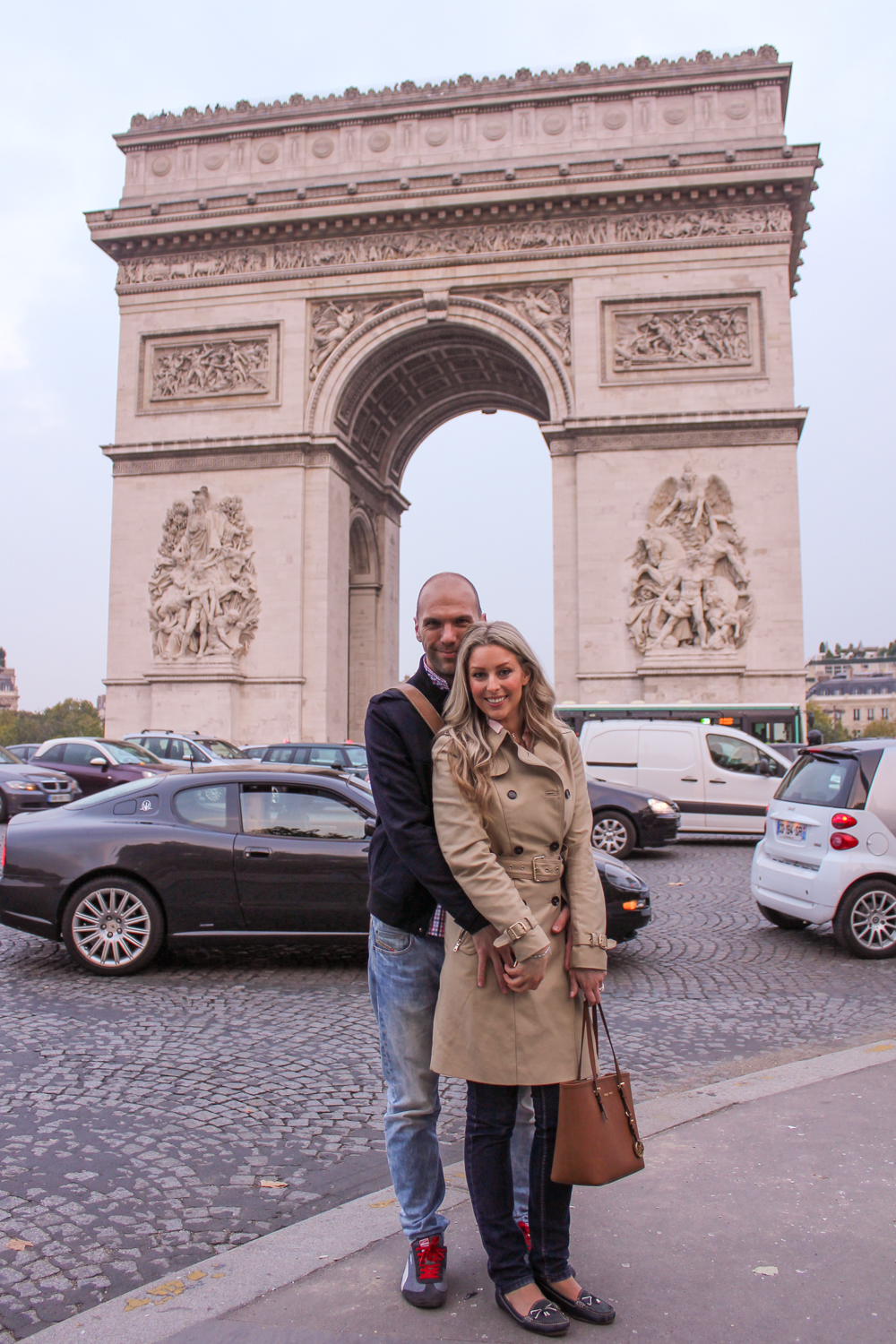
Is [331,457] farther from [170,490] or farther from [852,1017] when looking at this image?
[852,1017]

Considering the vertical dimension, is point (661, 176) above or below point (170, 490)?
above

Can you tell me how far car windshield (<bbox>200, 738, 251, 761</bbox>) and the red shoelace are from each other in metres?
16.9

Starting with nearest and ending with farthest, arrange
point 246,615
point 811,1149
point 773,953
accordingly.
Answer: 1. point 811,1149
2. point 773,953
3. point 246,615

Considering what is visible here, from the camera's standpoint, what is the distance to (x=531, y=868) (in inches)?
107

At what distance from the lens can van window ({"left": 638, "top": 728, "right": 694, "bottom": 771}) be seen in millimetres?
14406

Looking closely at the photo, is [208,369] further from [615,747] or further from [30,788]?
[615,747]

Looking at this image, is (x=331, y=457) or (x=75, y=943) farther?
(x=331, y=457)

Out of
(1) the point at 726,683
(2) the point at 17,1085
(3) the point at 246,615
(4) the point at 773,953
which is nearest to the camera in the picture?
(2) the point at 17,1085

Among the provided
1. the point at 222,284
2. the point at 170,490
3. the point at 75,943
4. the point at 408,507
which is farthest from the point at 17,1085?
the point at 408,507

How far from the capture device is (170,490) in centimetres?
2595

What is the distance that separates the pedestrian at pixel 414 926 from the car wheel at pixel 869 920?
204 inches

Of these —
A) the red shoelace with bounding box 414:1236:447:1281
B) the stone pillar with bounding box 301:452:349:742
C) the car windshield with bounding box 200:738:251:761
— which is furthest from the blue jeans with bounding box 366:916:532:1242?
the stone pillar with bounding box 301:452:349:742

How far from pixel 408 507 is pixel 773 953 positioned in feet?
86.1

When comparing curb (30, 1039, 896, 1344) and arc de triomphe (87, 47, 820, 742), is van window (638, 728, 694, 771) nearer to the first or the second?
arc de triomphe (87, 47, 820, 742)
